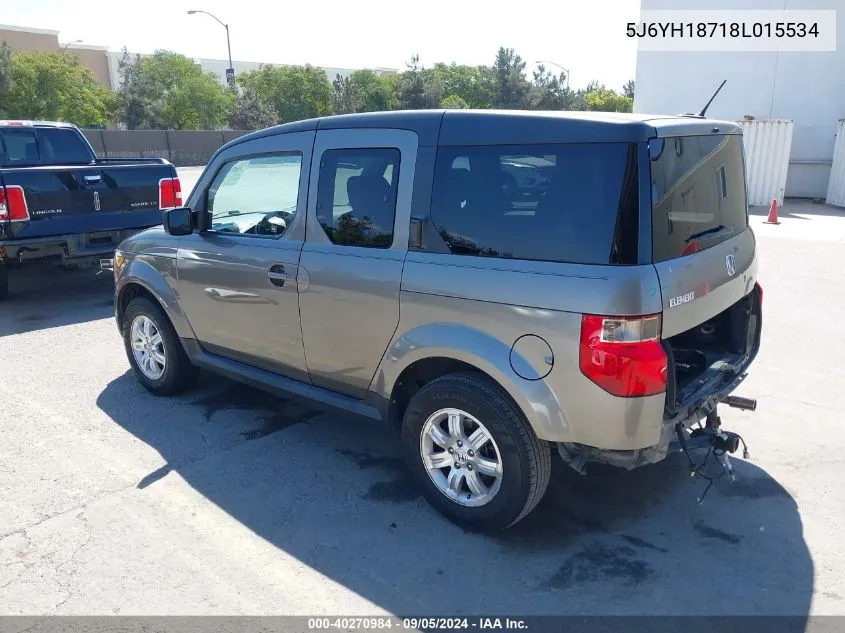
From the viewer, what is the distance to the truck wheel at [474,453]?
3129 mm

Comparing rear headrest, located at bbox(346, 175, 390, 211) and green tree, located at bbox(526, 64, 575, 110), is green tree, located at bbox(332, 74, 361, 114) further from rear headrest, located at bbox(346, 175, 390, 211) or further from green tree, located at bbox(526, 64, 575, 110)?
Answer: rear headrest, located at bbox(346, 175, 390, 211)

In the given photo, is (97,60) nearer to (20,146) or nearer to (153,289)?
(20,146)

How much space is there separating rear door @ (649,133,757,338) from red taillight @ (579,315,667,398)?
0.13 metres

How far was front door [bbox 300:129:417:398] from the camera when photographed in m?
3.52

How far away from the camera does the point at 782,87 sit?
19.8 meters

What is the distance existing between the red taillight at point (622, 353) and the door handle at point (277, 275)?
1.91 meters

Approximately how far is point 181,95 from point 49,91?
38.5ft

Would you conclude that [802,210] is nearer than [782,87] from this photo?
Yes

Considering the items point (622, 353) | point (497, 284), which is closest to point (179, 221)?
point (497, 284)

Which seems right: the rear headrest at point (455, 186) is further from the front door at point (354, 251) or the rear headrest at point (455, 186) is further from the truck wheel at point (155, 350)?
the truck wheel at point (155, 350)

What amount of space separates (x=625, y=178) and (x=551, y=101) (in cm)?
6372

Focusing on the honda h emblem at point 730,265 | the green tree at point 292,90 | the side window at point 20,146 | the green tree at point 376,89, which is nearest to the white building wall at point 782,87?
the side window at point 20,146

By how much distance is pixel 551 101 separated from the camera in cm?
6247

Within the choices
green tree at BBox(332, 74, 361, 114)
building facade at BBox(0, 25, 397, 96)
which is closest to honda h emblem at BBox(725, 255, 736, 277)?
green tree at BBox(332, 74, 361, 114)
